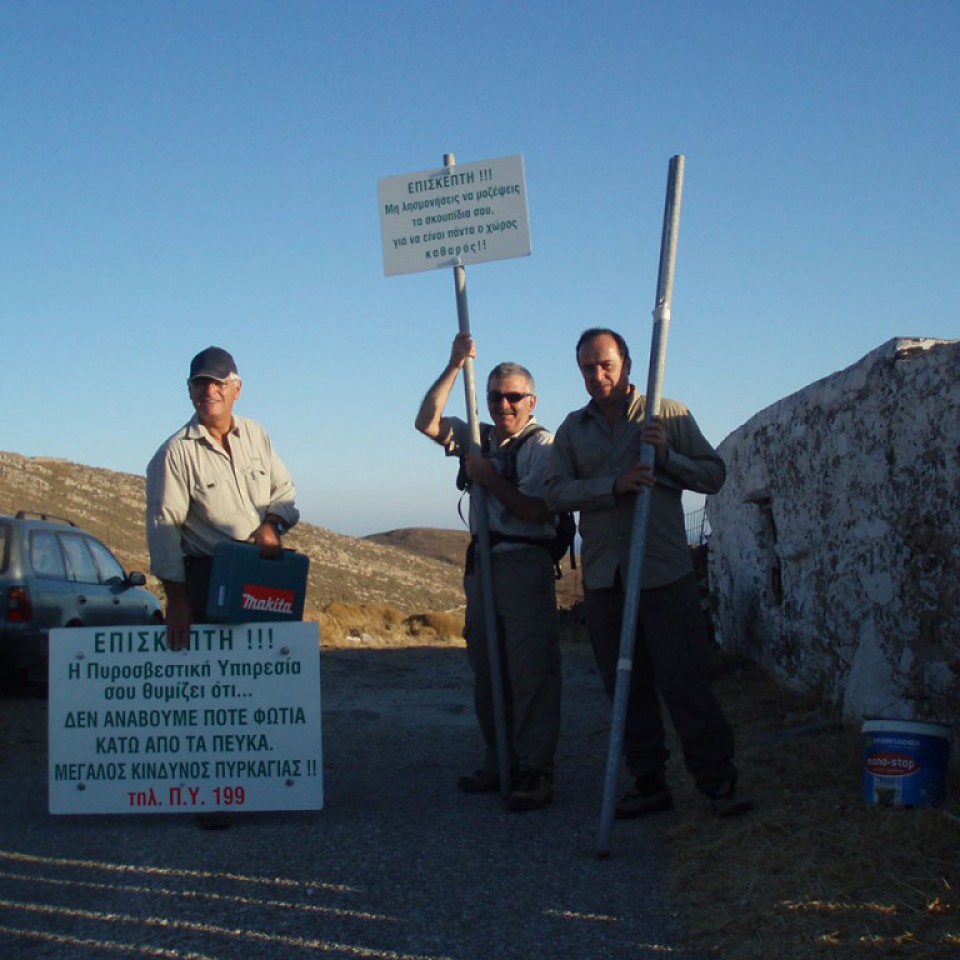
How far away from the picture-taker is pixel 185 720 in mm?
4891

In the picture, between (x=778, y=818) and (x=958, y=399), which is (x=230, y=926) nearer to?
(x=778, y=818)

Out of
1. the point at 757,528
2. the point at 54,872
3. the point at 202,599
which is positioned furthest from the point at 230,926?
the point at 757,528

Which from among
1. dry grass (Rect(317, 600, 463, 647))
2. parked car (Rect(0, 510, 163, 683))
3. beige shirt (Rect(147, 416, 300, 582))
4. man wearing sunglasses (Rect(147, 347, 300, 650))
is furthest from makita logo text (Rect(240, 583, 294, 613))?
dry grass (Rect(317, 600, 463, 647))

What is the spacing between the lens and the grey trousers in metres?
5.00

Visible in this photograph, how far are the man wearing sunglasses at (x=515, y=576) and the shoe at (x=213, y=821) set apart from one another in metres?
1.14

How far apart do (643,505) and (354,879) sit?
1722 millimetres

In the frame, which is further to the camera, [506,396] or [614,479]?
[506,396]

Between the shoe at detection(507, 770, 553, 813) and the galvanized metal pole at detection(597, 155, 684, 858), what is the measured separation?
59cm

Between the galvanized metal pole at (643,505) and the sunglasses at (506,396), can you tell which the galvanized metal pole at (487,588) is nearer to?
the sunglasses at (506,396)

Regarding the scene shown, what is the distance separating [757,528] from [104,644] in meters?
5.00

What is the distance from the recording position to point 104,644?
4.96 m

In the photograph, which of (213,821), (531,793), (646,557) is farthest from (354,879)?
(646,557)

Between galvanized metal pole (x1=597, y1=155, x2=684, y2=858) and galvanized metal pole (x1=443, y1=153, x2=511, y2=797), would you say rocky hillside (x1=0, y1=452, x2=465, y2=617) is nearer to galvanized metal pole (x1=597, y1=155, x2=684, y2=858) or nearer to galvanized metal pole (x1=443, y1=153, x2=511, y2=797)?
galvanized metal pole (x1=443, y1=153, x2=511, y2=797)

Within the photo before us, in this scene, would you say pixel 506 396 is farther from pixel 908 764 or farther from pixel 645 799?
pixel 908 764
